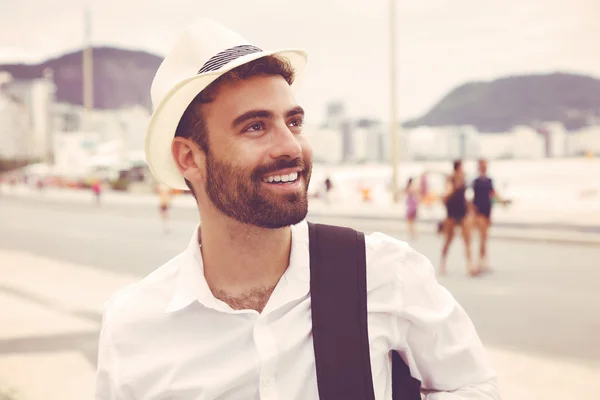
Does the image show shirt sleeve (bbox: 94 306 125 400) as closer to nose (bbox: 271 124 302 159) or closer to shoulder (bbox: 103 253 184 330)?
shoulder (bbox: 103 253 184 330)

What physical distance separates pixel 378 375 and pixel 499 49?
43366mm

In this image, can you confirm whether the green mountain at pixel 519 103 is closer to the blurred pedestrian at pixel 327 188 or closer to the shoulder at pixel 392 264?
the blurred pedestrian at pixel 327 188

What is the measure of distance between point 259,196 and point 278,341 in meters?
0.33

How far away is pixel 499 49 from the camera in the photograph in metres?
41.6

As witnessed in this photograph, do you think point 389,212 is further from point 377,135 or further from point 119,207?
point 377,135

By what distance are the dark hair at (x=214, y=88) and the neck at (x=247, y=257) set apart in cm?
22

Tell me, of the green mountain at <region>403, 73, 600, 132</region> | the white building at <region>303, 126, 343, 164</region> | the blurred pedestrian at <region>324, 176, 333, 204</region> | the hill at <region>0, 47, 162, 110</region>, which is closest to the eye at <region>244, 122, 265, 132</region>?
the blurred pedestrian at <region>324, 176, 333, 204</region>

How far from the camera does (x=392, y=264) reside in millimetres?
1476

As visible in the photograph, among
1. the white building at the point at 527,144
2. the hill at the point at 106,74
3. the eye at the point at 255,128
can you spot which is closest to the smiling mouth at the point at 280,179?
the eye at the point at 255,128

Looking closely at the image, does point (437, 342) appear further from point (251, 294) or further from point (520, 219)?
point (520, 219)

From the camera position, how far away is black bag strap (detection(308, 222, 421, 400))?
4.47 ft

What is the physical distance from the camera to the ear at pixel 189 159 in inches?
63.8

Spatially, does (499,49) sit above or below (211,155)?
above

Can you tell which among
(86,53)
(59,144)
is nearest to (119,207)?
(86,53)
